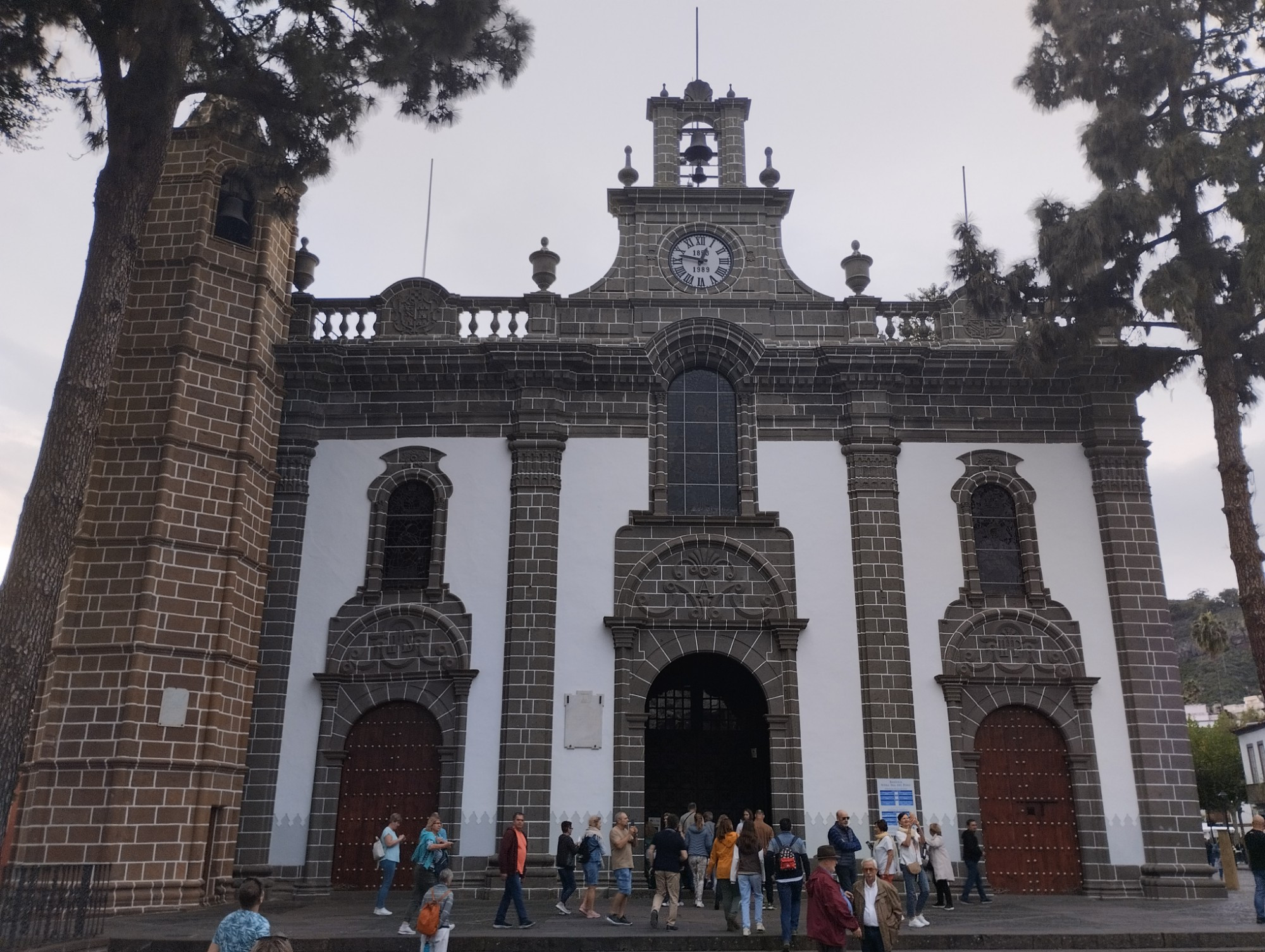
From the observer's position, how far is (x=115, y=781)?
1488cm

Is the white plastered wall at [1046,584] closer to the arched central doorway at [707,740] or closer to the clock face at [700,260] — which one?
the arched central doorway at [707,740]

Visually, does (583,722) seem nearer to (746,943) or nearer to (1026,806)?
(746,943)

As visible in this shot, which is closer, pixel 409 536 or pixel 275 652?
pixel 275 652

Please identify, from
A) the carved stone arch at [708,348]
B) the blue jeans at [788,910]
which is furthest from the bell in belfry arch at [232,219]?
the blue jeans at [788,910]

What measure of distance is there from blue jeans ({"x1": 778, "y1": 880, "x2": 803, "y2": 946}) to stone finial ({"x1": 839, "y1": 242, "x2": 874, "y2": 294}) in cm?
1159

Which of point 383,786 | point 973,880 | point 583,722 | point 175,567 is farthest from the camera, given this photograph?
point 383,786

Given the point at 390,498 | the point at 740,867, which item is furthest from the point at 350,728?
the point at 740,867

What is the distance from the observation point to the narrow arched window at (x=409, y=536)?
1850 centimetres

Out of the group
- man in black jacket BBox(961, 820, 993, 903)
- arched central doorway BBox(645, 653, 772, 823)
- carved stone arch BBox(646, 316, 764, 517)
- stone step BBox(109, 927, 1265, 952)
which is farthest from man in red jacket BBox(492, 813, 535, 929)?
carved stone arch BBox(646, 316, 764, 517)

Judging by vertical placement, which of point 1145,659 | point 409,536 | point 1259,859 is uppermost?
point 409,536

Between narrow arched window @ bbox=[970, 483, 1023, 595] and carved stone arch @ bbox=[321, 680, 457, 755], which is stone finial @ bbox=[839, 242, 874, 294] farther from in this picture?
carved stone arch @ bbox=[321, 680, 457, 755]

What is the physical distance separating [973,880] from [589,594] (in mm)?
7469

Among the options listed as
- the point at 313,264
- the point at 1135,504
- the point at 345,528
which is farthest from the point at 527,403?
the point at 1135,504

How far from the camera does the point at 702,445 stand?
19.3 m
